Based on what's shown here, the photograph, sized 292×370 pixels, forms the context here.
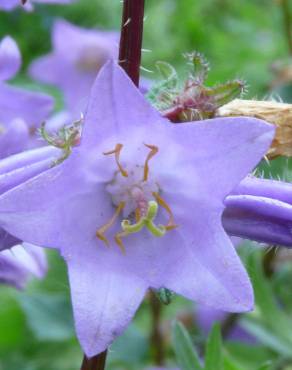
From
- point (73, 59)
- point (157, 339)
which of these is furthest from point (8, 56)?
point (73, 59)

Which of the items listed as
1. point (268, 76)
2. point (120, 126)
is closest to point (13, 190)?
point (120, 126)

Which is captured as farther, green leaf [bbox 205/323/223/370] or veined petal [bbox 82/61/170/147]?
green leaf [bbox 205/323/223/370]

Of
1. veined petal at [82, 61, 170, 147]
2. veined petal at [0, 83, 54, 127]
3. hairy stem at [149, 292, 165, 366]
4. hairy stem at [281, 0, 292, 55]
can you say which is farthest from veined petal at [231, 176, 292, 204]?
hairy stem at [281, 0, 292, 55]

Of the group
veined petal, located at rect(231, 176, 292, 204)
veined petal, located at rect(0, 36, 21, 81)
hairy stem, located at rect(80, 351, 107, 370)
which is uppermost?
veined petal, located at rect(0, 36, 21, 81)

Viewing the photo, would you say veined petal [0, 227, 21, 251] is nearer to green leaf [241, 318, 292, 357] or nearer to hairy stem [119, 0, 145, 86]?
hairy stem [119, 0, 145, 86]

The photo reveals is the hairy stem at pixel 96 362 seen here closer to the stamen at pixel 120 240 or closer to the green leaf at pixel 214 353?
the stamen at pixel 120 240

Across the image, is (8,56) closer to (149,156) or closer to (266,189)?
(149,156)

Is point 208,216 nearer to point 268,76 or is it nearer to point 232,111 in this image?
point 232,111
